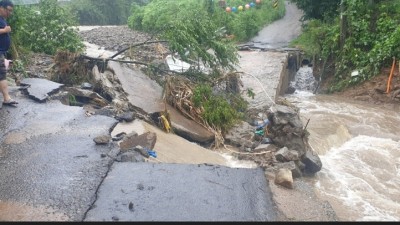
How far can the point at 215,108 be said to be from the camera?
27.6 ft

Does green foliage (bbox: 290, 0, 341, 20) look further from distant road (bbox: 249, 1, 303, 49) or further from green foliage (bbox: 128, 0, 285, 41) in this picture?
green foliage (bbox: 128, 0, 285, 41)

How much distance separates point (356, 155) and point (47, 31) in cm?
826

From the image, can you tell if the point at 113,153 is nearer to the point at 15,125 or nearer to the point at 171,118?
the point at 15,125

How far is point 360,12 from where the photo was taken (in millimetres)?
14641

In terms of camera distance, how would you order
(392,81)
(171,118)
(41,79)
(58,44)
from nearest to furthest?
(171,118) → (41,79) → (58,44) → (392,81)

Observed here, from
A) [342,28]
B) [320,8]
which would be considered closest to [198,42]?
[342,28]

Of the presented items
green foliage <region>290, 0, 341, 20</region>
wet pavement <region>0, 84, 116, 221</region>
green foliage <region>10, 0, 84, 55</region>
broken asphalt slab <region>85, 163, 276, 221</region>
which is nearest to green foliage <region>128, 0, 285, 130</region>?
wet pavement <region>0, 84, 116, 221</region>

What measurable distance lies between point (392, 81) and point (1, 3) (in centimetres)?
1112

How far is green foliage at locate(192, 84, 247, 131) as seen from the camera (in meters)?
8.19

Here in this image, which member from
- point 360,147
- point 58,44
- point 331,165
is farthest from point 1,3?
point 360,147

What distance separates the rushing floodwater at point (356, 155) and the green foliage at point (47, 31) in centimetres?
658

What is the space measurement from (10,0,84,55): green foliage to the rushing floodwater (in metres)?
6.58

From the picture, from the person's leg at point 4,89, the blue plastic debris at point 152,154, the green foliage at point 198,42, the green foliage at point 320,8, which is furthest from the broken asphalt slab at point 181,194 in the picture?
the green foliage at point 320,8

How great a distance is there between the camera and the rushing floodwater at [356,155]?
581 cm
